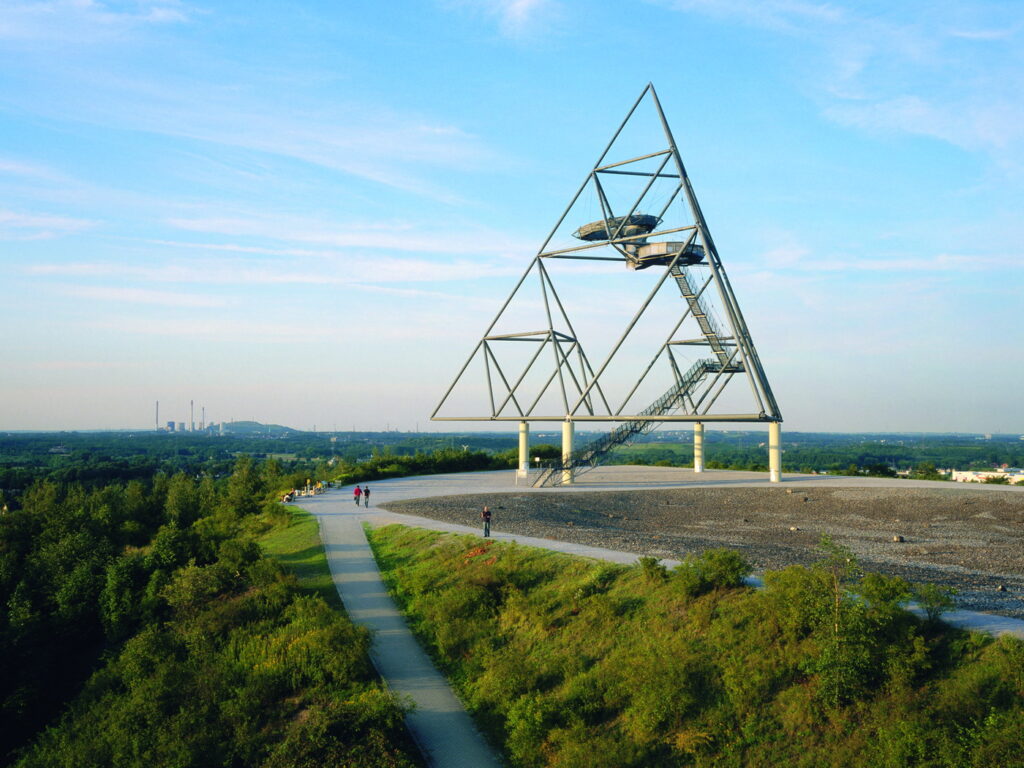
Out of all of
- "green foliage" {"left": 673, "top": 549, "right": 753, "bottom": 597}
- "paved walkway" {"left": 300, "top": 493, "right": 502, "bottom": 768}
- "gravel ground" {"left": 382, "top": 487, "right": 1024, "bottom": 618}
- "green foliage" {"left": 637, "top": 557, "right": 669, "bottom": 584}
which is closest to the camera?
"paved walkway" {"left": 300, "top": 493, "right": 502, "bottom": 768}

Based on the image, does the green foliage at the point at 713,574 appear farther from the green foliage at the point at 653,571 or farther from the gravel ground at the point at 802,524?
the gravel ground at the point at 802,524

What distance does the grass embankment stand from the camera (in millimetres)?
8680

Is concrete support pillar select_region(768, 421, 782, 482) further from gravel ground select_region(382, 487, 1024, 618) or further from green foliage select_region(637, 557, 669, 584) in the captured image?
green foliage select_region(637, 557, 669, 584)

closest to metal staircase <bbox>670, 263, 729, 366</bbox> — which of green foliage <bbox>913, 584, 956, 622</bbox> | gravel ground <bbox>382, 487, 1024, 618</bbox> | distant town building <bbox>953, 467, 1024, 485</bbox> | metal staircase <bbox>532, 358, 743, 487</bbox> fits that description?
metal staircase <bbox>532, 358, 743, 487</bbox>

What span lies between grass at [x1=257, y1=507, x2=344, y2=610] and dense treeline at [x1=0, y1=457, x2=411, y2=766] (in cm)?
69

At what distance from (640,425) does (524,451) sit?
19.8 feet

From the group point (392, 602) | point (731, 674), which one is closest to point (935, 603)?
point (731, 674)

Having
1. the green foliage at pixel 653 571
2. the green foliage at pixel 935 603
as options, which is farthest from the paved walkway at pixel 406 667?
the green foliage at pixel 935 603

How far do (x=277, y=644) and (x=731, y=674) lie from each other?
777 centimetres

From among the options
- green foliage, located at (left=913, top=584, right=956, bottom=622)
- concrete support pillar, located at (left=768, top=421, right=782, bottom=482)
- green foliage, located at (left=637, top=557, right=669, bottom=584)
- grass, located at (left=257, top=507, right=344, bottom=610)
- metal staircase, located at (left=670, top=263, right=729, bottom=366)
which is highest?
metal staircase, located at (left=670, top=263, right=729, bottom=366)

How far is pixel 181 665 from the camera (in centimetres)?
1291

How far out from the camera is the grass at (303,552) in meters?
15.7

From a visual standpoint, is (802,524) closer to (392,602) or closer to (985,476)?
(392,602)

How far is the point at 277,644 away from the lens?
12.8 m
